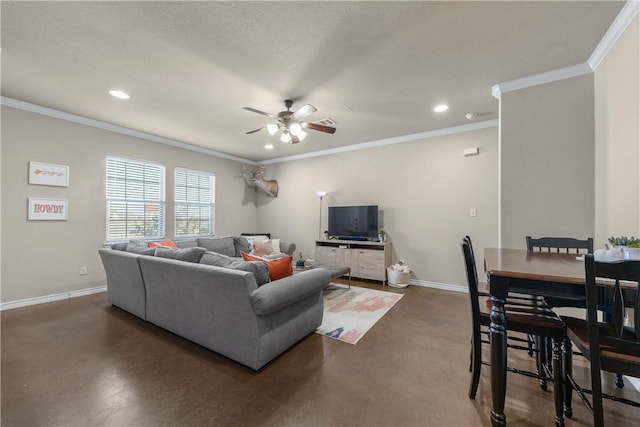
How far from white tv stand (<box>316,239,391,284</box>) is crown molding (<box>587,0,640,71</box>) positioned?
126 inches

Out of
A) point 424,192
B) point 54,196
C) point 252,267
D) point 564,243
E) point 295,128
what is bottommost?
point 252,267

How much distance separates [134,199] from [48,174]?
1079 millimetres

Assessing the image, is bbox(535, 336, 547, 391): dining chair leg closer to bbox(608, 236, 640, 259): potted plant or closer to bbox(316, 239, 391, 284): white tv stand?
bbox(608, 236, 640, 259): potted plant

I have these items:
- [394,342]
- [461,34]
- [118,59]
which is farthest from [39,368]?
[461,34]

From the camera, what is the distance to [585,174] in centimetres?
241

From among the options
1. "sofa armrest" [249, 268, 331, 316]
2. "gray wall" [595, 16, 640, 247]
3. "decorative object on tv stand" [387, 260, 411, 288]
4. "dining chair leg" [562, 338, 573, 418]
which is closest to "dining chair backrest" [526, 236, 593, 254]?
"gray wall" [595, 16, 640, 247]

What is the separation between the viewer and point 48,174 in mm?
3443

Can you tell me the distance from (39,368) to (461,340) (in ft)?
11.7

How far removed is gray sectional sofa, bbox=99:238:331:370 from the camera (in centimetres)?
188

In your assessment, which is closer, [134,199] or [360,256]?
[134,199]

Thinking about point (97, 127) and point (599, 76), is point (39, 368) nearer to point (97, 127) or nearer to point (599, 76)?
point (97, 127)

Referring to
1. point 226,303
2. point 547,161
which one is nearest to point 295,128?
point 226,303

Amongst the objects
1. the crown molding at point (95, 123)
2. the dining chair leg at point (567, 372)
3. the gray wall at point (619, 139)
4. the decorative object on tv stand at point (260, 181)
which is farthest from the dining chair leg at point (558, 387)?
the crown molding at point (95, 123)

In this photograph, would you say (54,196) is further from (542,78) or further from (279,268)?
(542,78)
